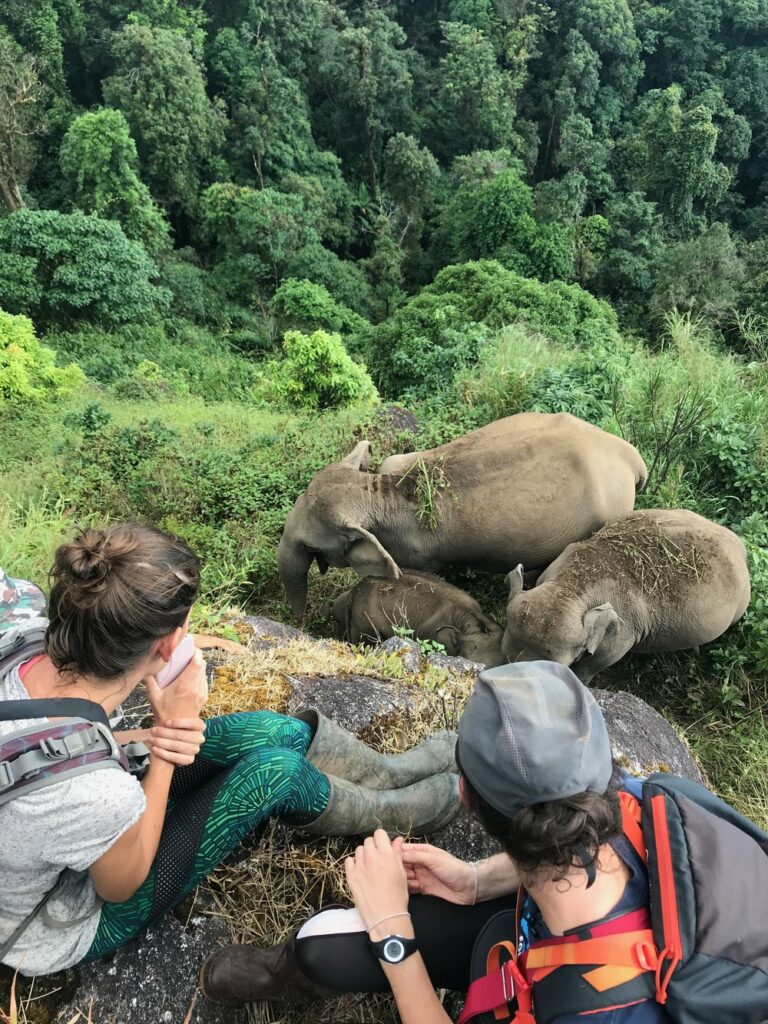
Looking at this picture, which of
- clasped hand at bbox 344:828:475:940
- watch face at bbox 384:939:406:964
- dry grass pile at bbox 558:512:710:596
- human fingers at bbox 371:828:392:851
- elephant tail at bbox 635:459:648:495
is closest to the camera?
watch face at bbox 384:939:406:964

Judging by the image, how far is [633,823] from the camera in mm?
1587

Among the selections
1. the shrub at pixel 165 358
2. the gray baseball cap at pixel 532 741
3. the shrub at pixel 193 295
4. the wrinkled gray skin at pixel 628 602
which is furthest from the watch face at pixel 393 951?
the shrub at pixel 193 295

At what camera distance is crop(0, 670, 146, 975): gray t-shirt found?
58.4 inches

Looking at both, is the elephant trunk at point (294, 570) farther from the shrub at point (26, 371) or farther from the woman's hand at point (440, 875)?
the shrub at point (26, 371)

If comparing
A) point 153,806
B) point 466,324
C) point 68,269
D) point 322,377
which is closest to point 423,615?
point 153,806

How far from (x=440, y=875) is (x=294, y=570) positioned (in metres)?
4.06

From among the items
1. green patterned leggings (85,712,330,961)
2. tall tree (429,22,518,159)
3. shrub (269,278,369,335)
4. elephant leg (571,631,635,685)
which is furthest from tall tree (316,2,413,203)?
green patterned leggings (85,712,330,961)

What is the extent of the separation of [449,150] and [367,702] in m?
32.0

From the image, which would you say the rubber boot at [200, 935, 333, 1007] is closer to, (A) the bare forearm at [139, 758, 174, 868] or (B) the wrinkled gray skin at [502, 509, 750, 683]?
(A) the bare forearm at [139, 758, 174, 868]

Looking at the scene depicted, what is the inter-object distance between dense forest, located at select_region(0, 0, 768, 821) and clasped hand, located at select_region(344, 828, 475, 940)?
2.25 m

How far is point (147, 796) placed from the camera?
178cm

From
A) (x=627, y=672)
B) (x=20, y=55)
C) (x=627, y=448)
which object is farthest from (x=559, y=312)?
(x=20, y=55)

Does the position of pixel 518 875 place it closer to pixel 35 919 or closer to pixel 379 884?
pixel 379 884

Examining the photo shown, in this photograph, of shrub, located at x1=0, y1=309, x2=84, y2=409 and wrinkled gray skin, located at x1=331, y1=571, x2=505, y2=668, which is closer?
wrinkled gray skin, located at x1=331, y1=571, x2=505, y2=668
